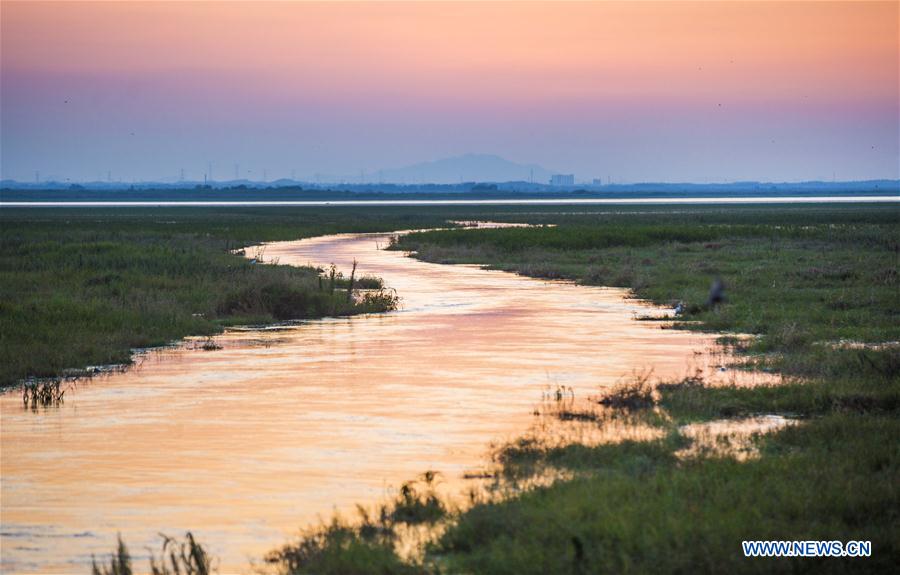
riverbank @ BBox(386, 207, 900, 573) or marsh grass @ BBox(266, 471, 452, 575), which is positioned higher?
riverbank @ BBox(386, 207, 900, 573)

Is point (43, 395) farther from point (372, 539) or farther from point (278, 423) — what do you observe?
point (372, 539)

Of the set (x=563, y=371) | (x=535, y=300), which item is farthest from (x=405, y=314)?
(x=563, y=371)

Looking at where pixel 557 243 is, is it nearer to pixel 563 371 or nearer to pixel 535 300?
pixel 535 300

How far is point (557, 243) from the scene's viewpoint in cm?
6781

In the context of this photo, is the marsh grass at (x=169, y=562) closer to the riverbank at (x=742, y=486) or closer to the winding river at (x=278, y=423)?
the winding river at (x=278, y=423)

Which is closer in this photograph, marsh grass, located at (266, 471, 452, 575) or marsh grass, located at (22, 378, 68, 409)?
marsh grass, located at (266, 471, 452, 575)

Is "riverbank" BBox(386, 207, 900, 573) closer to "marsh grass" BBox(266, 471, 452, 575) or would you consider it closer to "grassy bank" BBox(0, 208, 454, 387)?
"marsh grass" BBox(266, 471, 452, 575)

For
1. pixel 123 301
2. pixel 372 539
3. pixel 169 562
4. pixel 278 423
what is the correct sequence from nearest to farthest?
pixel 169 562, pixel 372 539, pixel 278 423, pixel 123 301

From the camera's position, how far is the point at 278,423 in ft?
56.8

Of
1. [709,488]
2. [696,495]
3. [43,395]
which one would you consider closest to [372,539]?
[696,495]

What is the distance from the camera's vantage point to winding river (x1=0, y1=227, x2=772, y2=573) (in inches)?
481

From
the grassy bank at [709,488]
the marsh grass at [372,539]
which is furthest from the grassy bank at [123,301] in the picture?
the grassy bank at [709,488]

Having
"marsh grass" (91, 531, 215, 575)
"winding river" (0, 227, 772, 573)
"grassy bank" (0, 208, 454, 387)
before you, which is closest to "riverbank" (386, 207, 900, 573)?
"winding river" (0, 227, 772, 573)

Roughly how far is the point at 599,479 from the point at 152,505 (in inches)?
204
